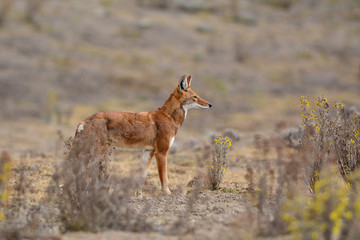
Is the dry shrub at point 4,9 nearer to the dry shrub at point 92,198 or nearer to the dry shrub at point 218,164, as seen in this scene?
the dry shrub at point 218,164

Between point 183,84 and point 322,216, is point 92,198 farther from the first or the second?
point 183,84

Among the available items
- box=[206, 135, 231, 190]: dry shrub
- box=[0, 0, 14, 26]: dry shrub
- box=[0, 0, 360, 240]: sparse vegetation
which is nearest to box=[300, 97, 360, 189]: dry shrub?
box=[0, 0, 360, 240]: sparse vegetation

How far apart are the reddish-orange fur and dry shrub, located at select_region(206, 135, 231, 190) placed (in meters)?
0.80

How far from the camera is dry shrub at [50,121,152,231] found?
5936 mm

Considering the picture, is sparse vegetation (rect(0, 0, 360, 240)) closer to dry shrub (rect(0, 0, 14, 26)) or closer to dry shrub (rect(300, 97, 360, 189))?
dry shrub (rect(300, 97, 360, 189))

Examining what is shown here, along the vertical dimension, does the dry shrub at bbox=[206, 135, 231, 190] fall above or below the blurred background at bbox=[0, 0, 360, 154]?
below

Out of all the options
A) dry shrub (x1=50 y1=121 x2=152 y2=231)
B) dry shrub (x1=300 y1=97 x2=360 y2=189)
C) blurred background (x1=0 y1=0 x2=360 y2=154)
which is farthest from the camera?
blurred background (x1=0 y1=0 x2=360 y2=154)

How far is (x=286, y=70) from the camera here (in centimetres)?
3694

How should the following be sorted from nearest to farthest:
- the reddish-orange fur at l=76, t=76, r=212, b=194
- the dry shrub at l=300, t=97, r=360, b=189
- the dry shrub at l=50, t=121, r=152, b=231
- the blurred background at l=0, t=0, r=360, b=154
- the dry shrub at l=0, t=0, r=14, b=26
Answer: the dry shrub at l=50, t=121, r=152, b=231 → the dry shrub at l=300, t=97, r=360, b=189 → the reddish-orange fur at l=76, t=76, r=212, b=194 → the blurred background at l=0, t=0, r=360, b=154 → the dry shrub at l=0, t=0, r=14, b=26

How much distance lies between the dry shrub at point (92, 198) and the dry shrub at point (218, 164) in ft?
9.07

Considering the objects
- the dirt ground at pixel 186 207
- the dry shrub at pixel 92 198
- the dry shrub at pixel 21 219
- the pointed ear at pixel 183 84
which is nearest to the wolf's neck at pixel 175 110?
the pointed ear at pixel 183 84

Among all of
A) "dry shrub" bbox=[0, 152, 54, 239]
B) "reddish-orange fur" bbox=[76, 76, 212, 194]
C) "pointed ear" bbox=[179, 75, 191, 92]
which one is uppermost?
"pointed ear" bbox=[179, 75, 191, 92]

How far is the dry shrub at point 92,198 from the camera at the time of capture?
19.5 feet

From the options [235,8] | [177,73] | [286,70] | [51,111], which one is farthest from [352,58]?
[51,111]
